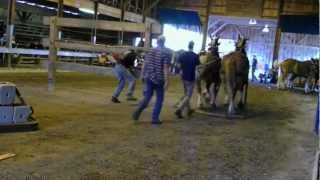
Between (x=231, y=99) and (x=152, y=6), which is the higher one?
(x=152, y=6)

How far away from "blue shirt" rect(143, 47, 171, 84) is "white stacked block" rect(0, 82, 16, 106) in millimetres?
2483

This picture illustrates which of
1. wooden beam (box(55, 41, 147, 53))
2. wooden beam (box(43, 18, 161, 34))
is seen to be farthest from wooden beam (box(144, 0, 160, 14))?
wooden beam (box(55, 41, 147, 53))

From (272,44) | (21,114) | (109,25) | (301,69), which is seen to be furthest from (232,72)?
(272,44)

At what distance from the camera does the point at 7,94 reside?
7469mm

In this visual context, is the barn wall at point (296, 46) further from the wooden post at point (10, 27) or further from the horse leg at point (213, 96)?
the horse leg at point (213, 96)

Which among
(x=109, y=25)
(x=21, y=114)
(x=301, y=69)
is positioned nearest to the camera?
(x=21, y=114)

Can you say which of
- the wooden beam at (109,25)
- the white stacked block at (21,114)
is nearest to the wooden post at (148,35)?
the wooden beam at (109,25)

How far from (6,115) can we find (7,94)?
30cm

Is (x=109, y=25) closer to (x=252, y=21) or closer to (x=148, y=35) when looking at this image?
(x=148, y=35)

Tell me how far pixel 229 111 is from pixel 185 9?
2497 cm

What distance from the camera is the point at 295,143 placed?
28.7 ft

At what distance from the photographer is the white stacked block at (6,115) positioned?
7389mm

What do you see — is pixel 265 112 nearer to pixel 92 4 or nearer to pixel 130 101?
pixel 130 101

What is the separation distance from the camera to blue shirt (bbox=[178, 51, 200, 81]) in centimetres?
1055
